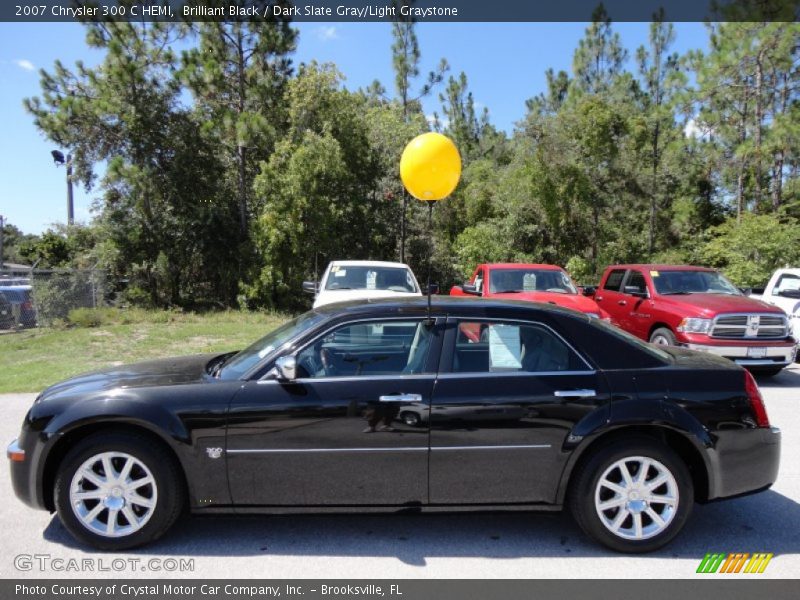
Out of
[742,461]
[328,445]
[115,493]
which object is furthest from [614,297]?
[115,493]

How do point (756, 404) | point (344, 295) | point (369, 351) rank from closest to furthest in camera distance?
point (756, 404) < point (369, 351) < point (344, 295)

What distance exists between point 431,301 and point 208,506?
2.00 m

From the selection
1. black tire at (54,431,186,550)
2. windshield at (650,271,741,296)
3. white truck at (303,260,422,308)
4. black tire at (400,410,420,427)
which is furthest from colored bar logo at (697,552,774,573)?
white truck at (303,260,422,308)

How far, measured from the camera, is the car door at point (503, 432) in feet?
11.6

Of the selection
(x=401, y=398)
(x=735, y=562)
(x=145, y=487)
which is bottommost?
(x=735, y=562)

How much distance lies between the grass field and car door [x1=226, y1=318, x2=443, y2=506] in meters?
6.14

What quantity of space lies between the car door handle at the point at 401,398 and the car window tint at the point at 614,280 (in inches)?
355

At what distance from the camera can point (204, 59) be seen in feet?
62.2

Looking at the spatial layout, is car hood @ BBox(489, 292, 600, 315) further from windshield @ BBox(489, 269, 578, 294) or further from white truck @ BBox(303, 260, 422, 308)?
white truck @ BBox(303, 260, 422, 308)

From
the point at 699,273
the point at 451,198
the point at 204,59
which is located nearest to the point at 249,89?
the point at 204,59

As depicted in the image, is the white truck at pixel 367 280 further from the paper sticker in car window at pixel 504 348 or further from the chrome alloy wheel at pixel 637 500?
the chrome alloy wheel at pixel 637 500

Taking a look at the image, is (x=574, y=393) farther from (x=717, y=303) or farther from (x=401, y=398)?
(x=717, y=303)

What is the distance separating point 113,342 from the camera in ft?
40.7

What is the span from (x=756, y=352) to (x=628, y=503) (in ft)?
21.5
